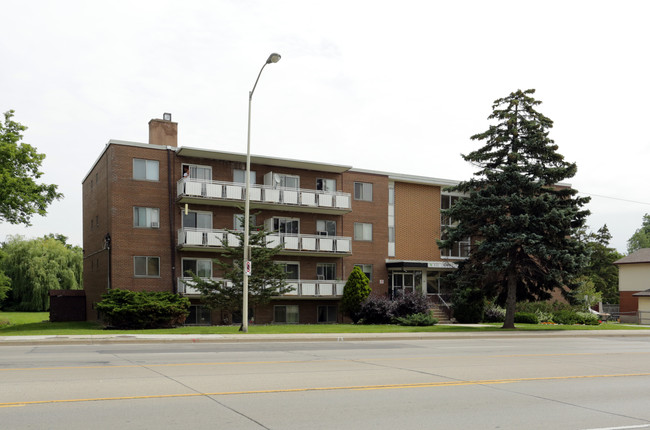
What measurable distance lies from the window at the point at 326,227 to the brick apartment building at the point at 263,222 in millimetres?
71

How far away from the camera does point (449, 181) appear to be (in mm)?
43969

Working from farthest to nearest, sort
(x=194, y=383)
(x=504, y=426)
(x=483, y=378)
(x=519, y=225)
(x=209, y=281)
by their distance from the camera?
(x=209, y=281), (x=519, y=225), (x=483, y=378), (x=194, y=383), (x=504, y=426)

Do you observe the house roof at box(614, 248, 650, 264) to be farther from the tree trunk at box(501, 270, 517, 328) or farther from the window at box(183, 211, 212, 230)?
the window at box(183, 211, 212, 230)

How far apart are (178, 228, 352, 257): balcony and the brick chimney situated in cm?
A: 591

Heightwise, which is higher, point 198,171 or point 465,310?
point 198,171

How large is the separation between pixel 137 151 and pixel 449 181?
21356 mm

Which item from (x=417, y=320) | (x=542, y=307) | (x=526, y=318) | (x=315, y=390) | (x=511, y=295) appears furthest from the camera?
(x=542, y=307)

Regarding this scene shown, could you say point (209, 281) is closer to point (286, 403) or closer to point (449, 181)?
point (449, 181)

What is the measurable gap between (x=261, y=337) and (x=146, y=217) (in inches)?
579

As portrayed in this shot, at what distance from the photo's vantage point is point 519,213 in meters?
31.2

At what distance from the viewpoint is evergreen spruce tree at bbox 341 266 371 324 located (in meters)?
37.1

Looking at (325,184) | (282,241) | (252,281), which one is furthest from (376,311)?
(325,184)

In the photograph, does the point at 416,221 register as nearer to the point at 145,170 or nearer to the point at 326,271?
the point at 326,271

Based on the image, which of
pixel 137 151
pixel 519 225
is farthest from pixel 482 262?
pixel 137 151
